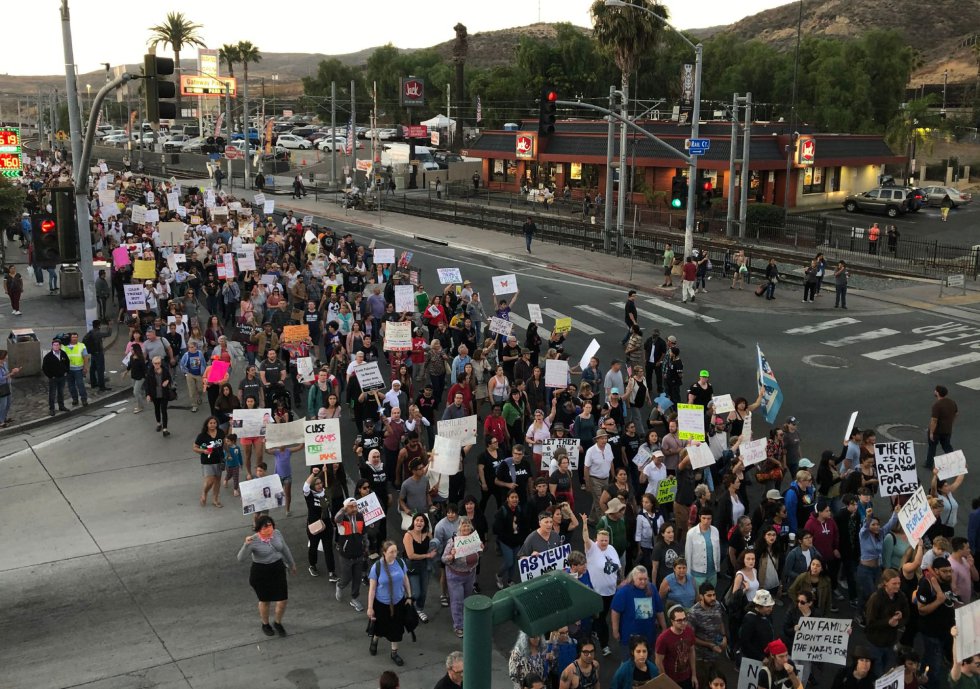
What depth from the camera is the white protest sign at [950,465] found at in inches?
504

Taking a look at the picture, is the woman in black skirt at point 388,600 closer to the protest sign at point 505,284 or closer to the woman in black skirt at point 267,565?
the woman in black skirt at point 267,565

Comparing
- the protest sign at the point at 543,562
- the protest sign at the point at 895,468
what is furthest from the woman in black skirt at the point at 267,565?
the protest sign at the point at 895,468

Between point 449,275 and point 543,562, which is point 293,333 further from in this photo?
point 543,562

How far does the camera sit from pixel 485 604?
14.9 feet

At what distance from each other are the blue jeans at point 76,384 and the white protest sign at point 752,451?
13.6 meters

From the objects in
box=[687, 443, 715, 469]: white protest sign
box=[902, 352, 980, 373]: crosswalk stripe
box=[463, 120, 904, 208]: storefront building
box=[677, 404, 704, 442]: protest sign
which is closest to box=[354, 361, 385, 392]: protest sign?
box=[677, 404, 704, 442]: protest sign

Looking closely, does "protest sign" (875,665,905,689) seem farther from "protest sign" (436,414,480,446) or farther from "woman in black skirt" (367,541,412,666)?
"protest sign" (436,414,480,446)

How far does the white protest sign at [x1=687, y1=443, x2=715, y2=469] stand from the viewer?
13.1 metres

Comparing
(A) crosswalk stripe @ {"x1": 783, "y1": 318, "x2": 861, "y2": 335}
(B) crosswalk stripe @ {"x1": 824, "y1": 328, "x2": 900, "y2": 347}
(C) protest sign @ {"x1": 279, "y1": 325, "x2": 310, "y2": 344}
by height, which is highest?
(C) protest sign @ {"x1": 279, "y1": 325, "x2": 310, "y2": 344}

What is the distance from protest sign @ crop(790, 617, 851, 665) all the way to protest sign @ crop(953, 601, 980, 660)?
1071mm

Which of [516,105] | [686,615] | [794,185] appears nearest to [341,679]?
[686,615]

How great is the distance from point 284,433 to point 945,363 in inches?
691

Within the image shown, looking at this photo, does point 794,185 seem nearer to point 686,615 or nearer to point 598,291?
point 598,291

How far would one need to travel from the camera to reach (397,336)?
757 inches
